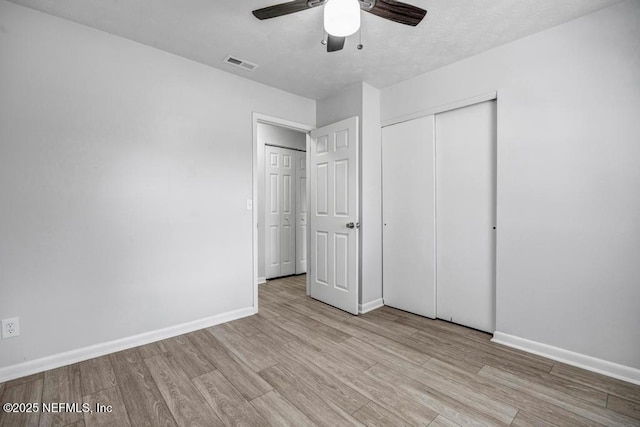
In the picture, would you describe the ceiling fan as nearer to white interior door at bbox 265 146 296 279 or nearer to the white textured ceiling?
the white textured ceiling

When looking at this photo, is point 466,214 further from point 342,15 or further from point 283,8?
point 283,8

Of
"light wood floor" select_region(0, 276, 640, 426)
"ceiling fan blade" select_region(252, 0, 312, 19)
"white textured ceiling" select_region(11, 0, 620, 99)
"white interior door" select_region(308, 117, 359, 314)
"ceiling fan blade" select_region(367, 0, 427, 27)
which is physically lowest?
"light wood floor" select_region(0, 276, 640, 426)

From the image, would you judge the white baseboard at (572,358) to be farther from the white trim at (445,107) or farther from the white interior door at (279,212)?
the white interior door at (279,212)

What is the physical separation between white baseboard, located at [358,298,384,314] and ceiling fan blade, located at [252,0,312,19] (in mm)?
2727

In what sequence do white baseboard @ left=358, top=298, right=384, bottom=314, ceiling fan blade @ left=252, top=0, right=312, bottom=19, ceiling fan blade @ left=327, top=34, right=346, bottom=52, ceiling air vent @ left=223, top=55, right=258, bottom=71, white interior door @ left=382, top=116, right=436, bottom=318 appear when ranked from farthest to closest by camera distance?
1. white baseboard @ left=358, top=298, right=384, bottom=314
2. white interior door @ left=382, top=116, right=436, bottom=318
3. ceiling air vent @ left=223, top=55, right=258, bottom=71
4. ceiling fan blade @ left=327, top=34, right=346, bottom=52
5. ceiling fan blade @ left=252, top=0, right=312, bottom=19

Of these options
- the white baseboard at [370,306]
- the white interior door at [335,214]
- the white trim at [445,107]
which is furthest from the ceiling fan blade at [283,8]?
the white baseboard at [370,306]

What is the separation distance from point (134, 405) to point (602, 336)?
3085 mm

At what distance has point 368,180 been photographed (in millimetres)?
3270

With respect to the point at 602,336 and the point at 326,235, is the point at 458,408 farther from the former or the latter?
the point at 326,235

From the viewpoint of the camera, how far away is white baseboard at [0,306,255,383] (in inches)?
77.4

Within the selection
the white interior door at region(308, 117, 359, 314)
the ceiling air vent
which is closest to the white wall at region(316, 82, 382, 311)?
the white interior door at region(308, 117, 359, 314)

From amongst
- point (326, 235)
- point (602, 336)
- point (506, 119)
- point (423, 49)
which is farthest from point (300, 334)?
point (423, 49)

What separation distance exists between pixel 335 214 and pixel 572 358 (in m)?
2.34

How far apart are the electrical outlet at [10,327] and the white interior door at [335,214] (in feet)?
8.59
